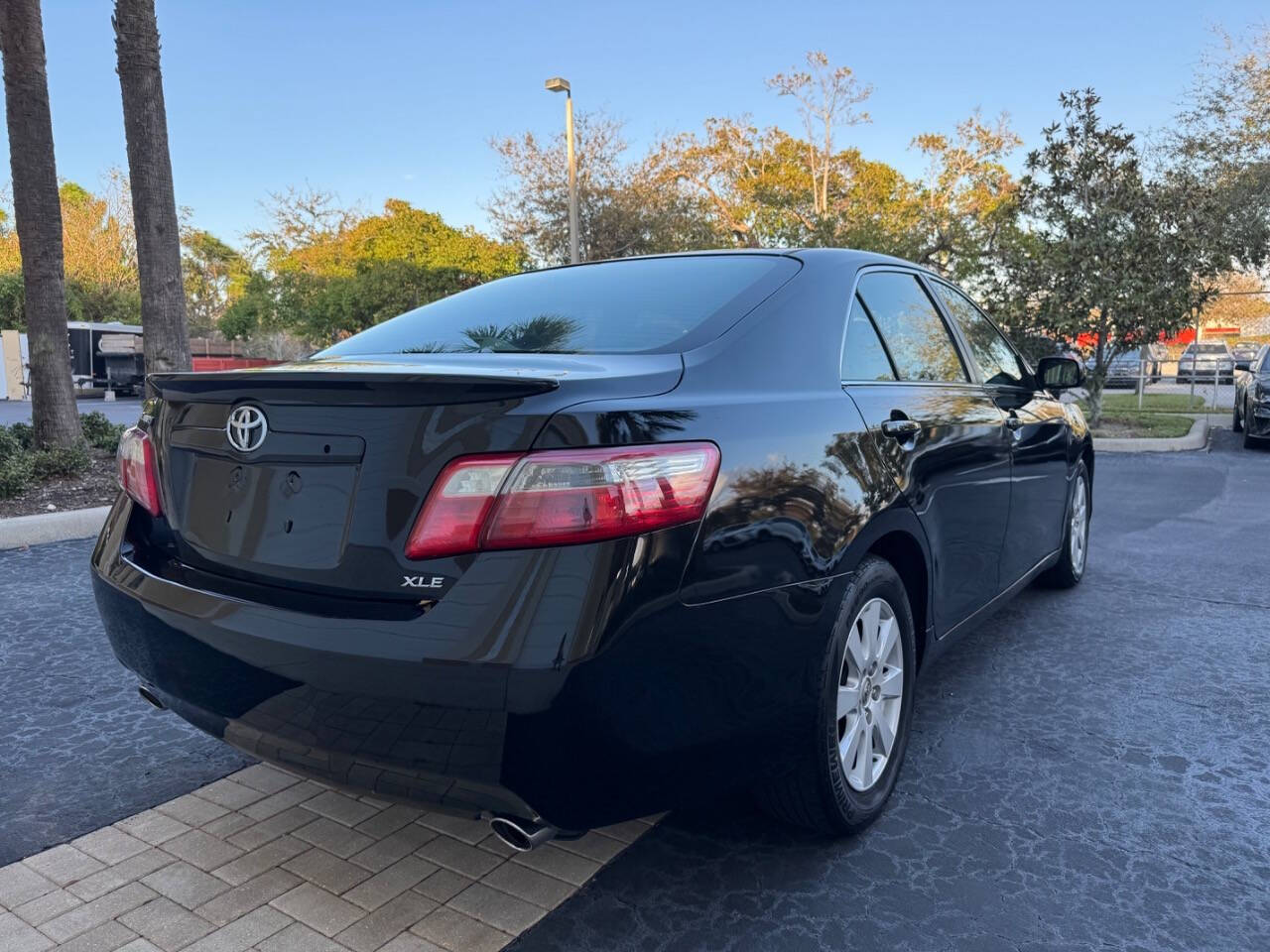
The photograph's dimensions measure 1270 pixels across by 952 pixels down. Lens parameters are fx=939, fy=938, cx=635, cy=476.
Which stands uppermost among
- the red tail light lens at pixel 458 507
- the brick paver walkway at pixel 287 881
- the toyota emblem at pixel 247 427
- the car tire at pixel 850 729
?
the toyota emblem at pixel 247 427

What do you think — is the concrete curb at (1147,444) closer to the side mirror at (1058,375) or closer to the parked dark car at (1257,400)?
the parked dark car at (1257,400)

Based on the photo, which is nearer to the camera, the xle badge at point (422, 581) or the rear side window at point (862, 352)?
the xle badge at point (422, 581)

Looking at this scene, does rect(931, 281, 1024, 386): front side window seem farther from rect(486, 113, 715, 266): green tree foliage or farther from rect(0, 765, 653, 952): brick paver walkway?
rect(486, 113, 715, 266): green tree foliage

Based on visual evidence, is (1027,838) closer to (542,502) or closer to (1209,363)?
(542,502)

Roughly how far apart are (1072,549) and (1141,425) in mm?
11264

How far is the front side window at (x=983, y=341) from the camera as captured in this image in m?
3.72

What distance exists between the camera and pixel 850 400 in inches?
98.9

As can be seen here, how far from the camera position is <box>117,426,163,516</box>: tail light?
7.73 feet

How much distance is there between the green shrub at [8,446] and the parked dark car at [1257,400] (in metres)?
13.7

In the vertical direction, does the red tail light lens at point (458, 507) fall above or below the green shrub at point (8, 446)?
above

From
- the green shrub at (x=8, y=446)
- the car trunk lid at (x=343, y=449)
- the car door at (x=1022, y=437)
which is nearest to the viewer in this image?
the car trunk lid at (x=343, y=449)

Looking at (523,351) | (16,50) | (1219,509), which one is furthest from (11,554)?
(1219,509)

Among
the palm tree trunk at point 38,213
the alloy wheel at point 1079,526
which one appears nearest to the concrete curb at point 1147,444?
the alloy wheel at point 1079,526

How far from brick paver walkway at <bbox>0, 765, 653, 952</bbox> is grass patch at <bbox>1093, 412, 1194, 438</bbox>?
12.9m
